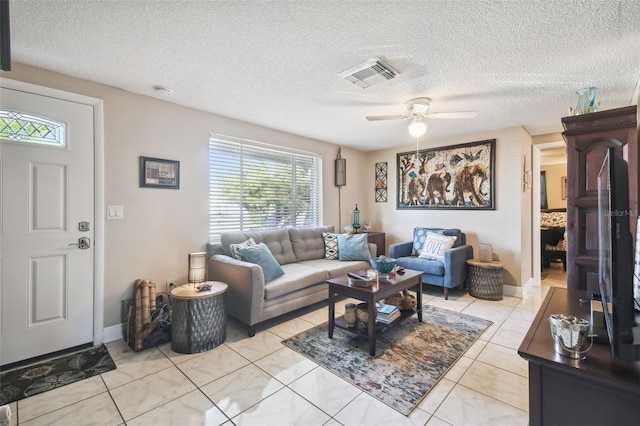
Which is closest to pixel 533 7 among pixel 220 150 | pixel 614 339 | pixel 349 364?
pixel 614 339

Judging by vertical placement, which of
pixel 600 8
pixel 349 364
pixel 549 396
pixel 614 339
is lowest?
pixel 349 364

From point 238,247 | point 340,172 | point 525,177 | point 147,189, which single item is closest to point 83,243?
point 147,189

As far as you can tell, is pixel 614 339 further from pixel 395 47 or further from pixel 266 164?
pixel 266 164

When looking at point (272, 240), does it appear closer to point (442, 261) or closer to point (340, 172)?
point (340, 172)

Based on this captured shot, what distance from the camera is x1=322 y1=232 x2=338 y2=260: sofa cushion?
415cm

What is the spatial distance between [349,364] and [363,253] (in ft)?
6.35

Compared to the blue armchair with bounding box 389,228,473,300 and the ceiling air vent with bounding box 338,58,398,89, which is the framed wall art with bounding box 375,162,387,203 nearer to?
the blue armchair with bounding box 389,228,473,300

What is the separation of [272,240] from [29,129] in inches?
97.7

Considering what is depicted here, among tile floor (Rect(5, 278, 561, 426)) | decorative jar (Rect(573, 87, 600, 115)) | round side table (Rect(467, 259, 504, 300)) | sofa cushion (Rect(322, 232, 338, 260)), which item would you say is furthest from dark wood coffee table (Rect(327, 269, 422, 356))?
decorative jar (Rect(573, 87, 600, 115))

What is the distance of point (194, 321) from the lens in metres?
2.41

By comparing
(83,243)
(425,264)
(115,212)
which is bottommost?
(425,264)

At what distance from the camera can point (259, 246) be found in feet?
10.4

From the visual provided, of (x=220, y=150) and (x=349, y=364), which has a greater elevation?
(x=220, y=150)

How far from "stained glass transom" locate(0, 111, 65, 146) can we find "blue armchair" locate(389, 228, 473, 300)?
405 centimetres
